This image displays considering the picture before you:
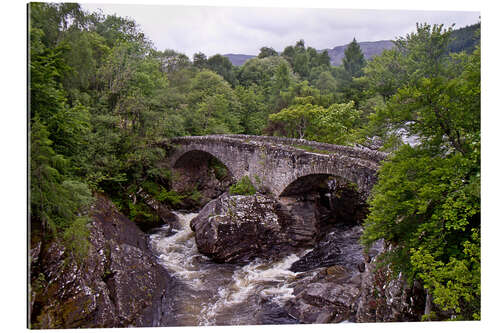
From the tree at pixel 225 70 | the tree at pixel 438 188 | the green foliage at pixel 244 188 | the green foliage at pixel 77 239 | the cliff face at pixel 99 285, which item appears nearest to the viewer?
the tree at pixel 438 188

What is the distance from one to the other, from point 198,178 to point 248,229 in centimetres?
852

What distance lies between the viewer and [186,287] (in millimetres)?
9125

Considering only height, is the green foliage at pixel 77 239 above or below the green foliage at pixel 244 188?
below

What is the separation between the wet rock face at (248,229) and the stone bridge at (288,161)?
3.66 ft

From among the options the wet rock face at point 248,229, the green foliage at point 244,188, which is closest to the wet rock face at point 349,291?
the wet rock face at point 248,229

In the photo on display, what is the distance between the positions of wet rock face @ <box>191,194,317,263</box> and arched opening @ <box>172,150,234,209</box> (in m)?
5.18

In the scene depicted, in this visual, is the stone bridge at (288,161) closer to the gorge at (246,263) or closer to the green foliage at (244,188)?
the gorge at (246,263)

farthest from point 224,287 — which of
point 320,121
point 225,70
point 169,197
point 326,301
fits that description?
point 225,70

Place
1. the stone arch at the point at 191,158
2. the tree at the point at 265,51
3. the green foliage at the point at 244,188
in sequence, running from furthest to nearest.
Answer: the stone arch at the point at 191,158
the green foliage at the point at 244,188
the tree at the point at 265,51

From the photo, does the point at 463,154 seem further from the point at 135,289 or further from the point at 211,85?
the point at 211,85

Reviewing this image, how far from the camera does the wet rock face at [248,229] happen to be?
10.5 m

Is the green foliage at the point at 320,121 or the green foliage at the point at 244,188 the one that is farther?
the green foliage at the point at 320,121
